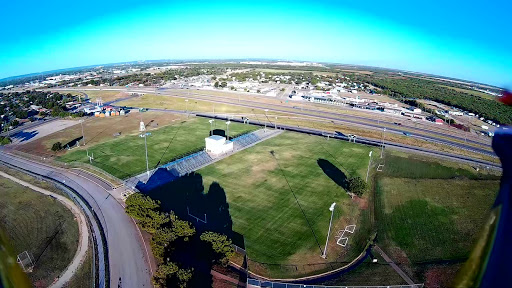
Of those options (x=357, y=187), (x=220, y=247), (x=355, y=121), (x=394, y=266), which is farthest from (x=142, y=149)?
(x=355, y=121)

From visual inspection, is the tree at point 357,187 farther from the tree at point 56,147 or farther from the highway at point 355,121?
the tree at point 56,147

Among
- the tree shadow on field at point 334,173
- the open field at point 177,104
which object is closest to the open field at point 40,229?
the tree shadow on field at point 334,173

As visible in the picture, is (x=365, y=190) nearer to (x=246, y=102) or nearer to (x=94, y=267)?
(x=94, y=267)

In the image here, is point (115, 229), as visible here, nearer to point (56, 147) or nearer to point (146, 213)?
point (146, 213)

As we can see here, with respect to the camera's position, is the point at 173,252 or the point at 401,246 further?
the point at 401,246

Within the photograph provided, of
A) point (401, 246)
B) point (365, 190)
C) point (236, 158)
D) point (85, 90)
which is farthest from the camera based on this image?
point (85, 90)

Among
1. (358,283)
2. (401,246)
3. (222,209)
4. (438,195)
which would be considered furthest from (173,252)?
(438,195)
